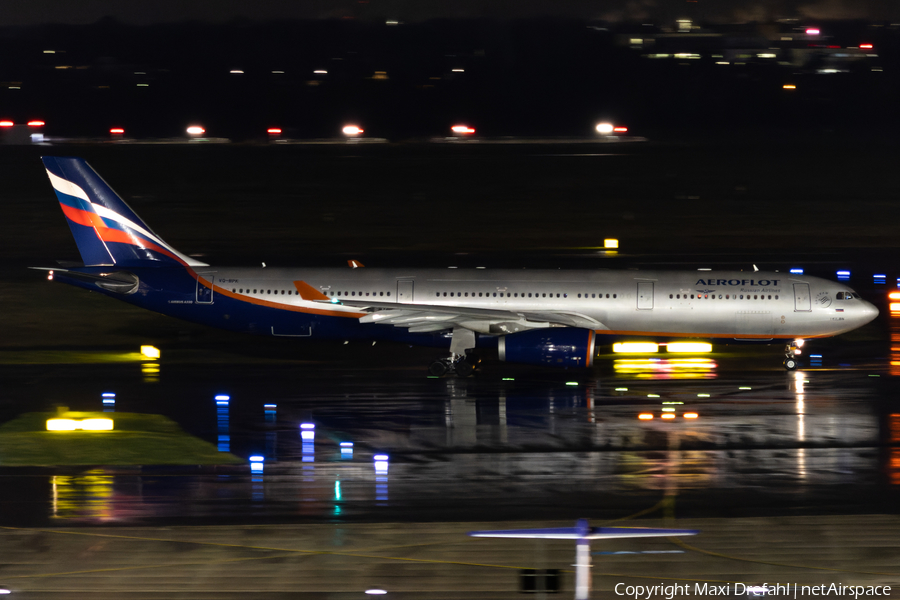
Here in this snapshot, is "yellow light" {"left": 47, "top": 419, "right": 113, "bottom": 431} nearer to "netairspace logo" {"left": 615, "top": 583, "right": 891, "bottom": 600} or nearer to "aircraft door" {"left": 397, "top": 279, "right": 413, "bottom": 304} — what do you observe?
"aircraft door" {"left": 397, "top": 279, "right": 413, "bottom": 304}

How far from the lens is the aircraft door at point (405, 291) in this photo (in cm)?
3019

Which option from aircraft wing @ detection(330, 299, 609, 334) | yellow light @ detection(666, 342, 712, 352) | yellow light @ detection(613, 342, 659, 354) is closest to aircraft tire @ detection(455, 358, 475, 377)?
aircraft wing @ detection(330, 299, 609, 334)

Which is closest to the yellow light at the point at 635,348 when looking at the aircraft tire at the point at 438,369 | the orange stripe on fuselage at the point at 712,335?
the orange stripe on fuselage at the point at 712,335

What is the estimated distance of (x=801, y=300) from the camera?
30.1 metres

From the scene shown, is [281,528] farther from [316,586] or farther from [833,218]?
[833,218]

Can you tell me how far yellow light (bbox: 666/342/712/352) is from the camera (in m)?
33.4

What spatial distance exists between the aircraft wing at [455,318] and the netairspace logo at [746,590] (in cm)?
1502

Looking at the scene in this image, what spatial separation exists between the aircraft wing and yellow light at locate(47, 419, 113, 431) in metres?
8.80

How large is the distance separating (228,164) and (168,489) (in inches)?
2383

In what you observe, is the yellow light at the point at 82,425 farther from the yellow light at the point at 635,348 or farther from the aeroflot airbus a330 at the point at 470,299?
the yellow light at the point at 635,348

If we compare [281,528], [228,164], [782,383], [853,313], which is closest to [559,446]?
[281,528]

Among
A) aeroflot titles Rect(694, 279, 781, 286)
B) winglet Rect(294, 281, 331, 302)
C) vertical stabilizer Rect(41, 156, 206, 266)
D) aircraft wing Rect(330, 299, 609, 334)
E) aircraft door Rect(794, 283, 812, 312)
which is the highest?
vertical stabilizer Rect(41, 156, 206, 266)

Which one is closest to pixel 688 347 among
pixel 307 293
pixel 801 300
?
pixel 801 300

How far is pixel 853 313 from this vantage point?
30.1m
